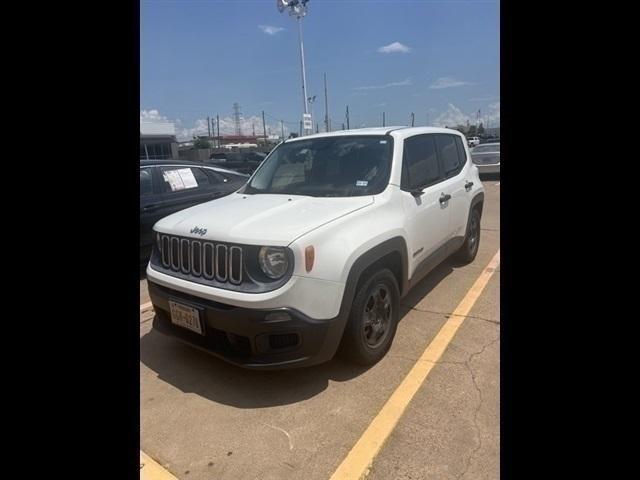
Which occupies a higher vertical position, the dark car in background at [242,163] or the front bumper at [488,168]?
the dark car in background at [242,163]

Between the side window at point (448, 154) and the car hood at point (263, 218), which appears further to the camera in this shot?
the side window at point (448, 154)

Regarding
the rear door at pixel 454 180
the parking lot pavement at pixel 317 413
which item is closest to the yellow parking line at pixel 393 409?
the parking lot pavement at pixel 317 413

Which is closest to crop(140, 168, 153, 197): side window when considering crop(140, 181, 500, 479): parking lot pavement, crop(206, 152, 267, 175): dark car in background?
crop(206, 152, 267, 175): dark car in background

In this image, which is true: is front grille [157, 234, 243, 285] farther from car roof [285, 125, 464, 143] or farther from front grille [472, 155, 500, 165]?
front grille [472, 155, 500, 165]

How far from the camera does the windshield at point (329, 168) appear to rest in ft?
11.3

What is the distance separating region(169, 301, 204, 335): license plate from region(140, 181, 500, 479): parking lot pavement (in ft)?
1.56

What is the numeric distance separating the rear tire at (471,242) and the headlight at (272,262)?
3309mm

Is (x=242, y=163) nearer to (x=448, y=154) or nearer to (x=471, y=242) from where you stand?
(x=471, y=242)

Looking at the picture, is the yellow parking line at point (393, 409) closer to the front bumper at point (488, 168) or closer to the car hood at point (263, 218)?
the car hood at point (263, 218)

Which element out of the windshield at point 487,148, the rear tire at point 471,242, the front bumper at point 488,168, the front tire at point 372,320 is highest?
the windshield at point 487,148
